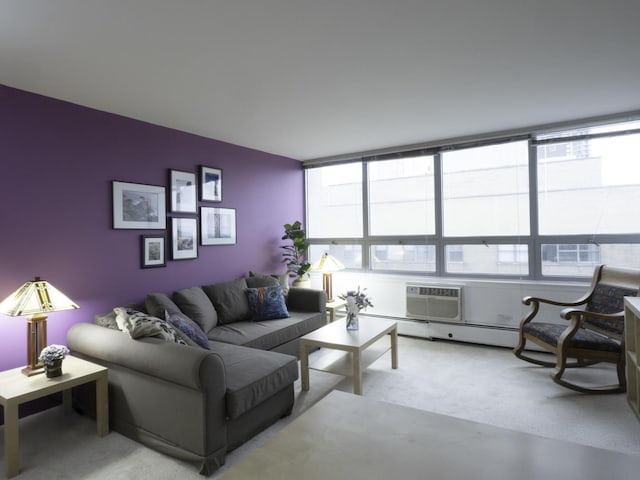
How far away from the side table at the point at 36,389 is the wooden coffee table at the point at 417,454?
199 centimetres

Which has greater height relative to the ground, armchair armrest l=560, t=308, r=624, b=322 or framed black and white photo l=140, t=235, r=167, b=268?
framed black and white photo l=140, t=235, r=167, b=268

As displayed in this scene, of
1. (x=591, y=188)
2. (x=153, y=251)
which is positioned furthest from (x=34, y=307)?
(x=591, y=188)

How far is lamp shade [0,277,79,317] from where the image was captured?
237 centimetres

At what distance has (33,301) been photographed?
2420 mm

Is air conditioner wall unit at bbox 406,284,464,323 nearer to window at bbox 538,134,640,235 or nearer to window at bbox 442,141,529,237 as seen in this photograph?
window at bbox 442,141,529,237

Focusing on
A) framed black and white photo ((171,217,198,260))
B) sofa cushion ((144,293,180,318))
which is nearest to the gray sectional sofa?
sofa cushion ((144,293,180,318))

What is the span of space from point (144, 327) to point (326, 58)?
7.00 ft

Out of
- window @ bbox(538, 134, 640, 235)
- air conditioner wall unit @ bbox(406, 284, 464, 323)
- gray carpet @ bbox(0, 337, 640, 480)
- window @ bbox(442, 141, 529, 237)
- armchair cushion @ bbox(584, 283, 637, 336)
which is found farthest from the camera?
air conditioner wall unit @ bbox(406, 284, 464, 323)

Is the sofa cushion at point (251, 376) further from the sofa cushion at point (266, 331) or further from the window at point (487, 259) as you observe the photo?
the window at point (487, 259)

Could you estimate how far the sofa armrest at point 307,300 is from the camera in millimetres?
4316

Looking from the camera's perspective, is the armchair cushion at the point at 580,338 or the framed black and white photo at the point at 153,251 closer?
the armchair cushion at the point at 580,338

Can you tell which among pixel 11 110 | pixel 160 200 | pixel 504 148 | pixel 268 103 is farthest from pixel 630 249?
pixel 11 110

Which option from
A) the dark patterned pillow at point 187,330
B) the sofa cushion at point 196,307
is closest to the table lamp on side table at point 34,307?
the dark patterned pillow at point 187,330

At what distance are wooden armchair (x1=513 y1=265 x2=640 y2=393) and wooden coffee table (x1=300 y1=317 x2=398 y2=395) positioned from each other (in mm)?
1325
